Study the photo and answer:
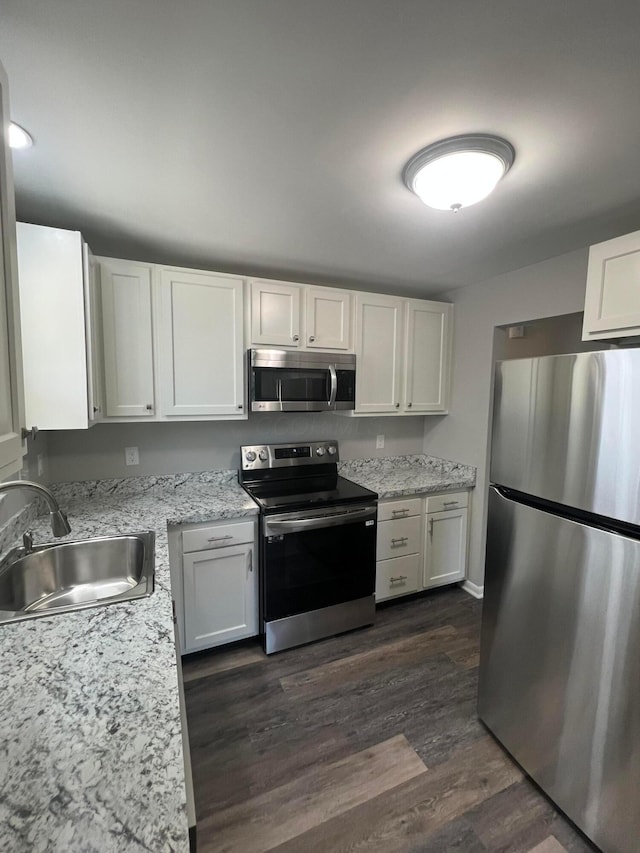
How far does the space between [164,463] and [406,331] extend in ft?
6.41

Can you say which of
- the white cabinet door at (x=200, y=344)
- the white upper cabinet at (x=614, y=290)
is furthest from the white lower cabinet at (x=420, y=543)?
the white upper cabinet at (x=614, y=290)

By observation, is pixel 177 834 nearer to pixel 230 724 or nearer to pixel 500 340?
pixel 230 724

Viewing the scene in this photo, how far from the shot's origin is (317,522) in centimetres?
213

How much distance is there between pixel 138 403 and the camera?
207cm

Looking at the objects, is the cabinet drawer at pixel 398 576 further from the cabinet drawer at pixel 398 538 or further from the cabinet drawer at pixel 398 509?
the cabinet drawer at pixel 398 509

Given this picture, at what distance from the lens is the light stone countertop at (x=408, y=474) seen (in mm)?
2546

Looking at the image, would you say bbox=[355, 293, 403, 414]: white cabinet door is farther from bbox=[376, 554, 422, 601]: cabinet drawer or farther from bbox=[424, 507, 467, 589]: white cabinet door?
bbox=[376, 554, 422, 601]: cabinet drawer

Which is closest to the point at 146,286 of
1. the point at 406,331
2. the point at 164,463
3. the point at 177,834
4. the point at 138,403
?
the point at 138,403

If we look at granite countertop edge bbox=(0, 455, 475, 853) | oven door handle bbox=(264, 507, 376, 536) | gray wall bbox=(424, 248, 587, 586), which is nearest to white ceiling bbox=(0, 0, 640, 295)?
gray wall bbox=(424, 248, 587, 586)

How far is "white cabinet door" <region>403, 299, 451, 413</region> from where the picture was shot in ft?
9.07

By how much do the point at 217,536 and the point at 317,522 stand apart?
566 mm

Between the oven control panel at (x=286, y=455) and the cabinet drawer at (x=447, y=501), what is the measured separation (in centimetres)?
76

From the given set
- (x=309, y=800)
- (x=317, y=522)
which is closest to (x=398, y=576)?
(x=317, y=522)

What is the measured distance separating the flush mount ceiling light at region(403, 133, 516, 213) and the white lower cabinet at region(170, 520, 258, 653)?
1.80 m
